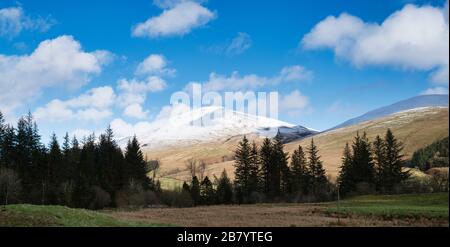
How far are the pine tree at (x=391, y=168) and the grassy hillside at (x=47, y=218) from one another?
85668 millimetres

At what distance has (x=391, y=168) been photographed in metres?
109

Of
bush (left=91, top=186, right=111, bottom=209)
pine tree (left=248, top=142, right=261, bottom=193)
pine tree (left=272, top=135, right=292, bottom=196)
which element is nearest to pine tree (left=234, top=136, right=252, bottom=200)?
pine tree (left=248, top=142, right=261, bottom=193)

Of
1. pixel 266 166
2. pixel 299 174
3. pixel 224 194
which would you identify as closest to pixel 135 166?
pixel 224 194

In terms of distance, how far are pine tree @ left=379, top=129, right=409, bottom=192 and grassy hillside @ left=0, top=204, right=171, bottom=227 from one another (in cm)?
8567

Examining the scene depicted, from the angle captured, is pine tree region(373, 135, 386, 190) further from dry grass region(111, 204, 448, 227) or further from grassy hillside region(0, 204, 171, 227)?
grassy hillside region(0, 204, 171, 227)

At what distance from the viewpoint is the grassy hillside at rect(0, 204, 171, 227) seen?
3084cm

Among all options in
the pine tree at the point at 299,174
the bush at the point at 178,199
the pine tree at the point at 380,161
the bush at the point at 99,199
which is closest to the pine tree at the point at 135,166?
the bush at the point at 178,199

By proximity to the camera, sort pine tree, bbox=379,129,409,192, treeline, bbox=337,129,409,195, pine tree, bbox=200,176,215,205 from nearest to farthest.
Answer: pine tree, bbox=200,176,215,205 → pine tree, bbox=379,129,409,192 → treeline, bbox=337,129,409,195

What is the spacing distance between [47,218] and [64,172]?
70.6 m

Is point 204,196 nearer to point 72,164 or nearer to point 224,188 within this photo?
point 224,188
